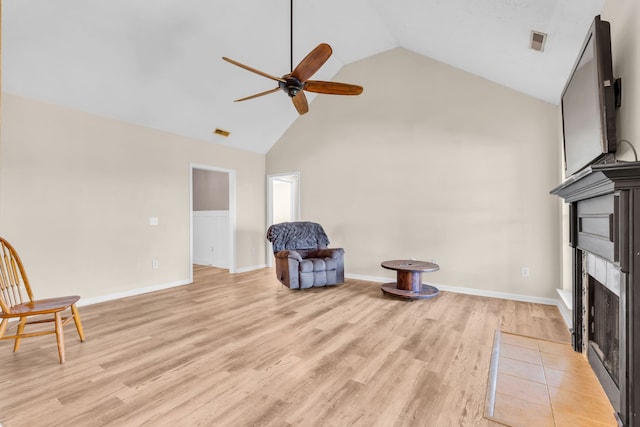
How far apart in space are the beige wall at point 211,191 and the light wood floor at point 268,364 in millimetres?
2924

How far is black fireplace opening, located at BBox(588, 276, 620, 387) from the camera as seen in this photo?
1.78m

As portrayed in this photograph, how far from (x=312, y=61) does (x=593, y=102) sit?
189cm

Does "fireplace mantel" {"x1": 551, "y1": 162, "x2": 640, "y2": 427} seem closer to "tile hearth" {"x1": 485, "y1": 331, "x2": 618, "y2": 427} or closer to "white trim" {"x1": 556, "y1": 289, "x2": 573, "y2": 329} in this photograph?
"tile hearth" {"x1": 485, "y1": 331, "x2": 618, "y2": 427}

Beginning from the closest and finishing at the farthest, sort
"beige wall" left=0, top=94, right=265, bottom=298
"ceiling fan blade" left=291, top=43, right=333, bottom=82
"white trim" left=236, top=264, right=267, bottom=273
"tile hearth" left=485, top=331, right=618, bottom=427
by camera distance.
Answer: "tile hearth" left=485, top=331, right=618, bottom=427 → "ceiling fan blade" left=291, top=43, right=333, bottom=82 → "beige wall" left=0, top=94, right=265, bottom=298 → "white trim" left=236, top=264, right=267, bottom=273

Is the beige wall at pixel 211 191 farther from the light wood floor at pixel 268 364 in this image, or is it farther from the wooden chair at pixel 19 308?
the wooden chair at pixel 19 308

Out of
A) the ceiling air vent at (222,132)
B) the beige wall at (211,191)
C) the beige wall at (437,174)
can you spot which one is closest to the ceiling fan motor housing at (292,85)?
the beige wall at (437,174)

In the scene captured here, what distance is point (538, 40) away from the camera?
2.53 meters

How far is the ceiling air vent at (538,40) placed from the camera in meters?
2.46

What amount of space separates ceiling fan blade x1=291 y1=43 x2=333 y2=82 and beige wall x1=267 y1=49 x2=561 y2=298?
2449 millimetres

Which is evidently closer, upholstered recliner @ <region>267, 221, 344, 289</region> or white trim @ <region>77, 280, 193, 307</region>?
white trim @ <region>77, 280, 193, 307</region>

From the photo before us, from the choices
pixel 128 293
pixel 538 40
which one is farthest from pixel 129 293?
pixel 538 40

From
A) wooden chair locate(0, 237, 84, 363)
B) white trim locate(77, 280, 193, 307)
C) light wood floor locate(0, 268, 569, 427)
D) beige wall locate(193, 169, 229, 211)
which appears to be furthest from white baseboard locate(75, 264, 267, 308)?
beige wall locate(193, 169, 229, 211)

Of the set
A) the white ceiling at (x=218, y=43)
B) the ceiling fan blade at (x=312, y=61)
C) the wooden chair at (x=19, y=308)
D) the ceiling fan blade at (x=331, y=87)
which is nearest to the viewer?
the wooden chair at (x=19, y=308)

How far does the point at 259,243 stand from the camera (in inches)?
245
